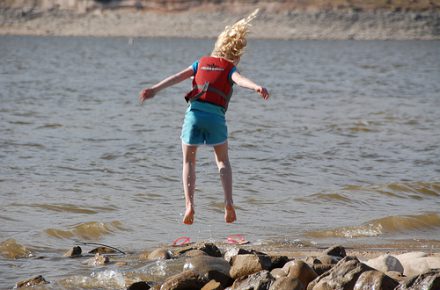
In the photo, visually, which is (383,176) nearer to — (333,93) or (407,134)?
(407,134)

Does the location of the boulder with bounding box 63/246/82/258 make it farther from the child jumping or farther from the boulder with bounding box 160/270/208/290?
the boulder with bounding box 160/270/208/290

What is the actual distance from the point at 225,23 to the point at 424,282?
277ft

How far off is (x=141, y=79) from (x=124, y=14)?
200 feet

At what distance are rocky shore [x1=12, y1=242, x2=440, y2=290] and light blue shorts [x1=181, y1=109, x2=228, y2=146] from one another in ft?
3.07

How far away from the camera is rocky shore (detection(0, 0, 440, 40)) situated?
8731cm

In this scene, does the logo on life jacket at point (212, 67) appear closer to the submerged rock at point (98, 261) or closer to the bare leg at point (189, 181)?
the bare leg at point (189, 181)

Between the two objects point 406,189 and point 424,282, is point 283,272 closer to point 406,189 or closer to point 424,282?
point 424,282

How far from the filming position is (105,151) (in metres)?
14.1

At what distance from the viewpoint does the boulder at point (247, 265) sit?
6.50 meters

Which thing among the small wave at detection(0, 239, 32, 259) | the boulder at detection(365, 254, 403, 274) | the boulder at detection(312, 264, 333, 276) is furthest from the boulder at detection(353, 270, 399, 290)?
the small wave at detection(0, 239, 32, 259)

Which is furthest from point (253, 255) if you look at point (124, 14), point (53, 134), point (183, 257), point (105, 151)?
point (124, 14)

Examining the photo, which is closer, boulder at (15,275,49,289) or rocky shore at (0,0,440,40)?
boulder at (15,275,49,289)

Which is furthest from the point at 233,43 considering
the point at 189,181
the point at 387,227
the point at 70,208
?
the point at 70,208

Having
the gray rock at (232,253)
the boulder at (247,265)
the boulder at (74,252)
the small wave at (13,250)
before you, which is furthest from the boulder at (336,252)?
the small wave at (13,250)
